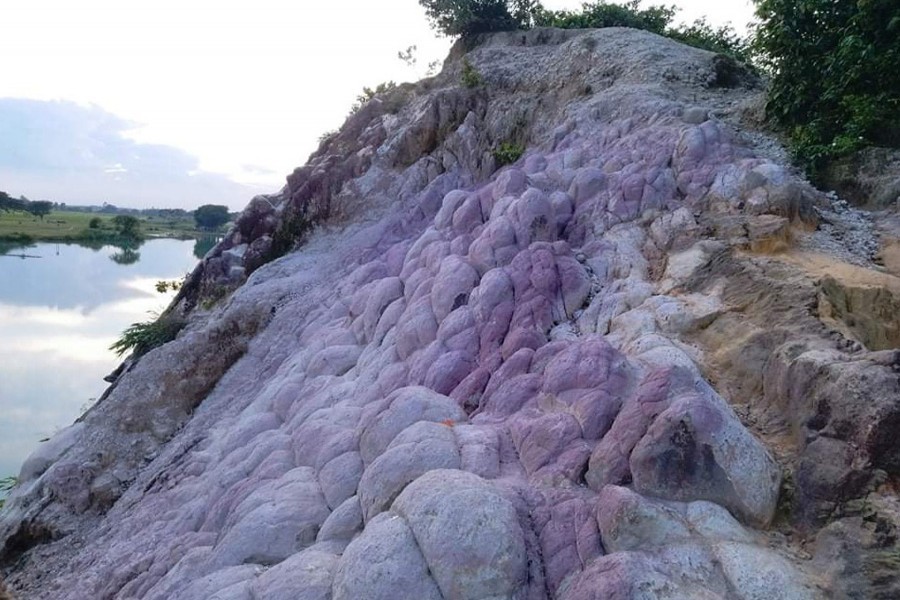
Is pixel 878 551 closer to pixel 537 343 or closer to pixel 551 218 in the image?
pixel 537 343

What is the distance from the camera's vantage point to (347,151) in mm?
16688

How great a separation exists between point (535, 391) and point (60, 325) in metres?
37.2

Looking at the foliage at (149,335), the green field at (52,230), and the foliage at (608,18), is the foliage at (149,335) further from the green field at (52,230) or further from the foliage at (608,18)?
the green field at (52,230)

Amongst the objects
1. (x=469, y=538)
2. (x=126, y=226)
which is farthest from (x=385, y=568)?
(x=126, y=226)

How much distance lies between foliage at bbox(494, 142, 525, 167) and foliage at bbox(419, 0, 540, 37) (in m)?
6.92

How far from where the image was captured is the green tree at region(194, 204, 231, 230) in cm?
10381

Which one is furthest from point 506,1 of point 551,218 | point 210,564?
point 210,564

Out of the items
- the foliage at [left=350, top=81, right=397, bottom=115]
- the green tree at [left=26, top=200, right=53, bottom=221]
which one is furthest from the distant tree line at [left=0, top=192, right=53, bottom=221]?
the foliage at [left=350, top=81, right=397, bottom=115]

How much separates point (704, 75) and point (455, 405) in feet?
29.4

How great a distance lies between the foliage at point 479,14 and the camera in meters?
18.3

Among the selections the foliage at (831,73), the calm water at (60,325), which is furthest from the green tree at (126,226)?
the foliage at (831,73)

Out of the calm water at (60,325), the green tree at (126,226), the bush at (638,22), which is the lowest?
the calm water at (60,325)

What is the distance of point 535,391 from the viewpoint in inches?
255

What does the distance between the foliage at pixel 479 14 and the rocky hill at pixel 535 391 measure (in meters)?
4.11
